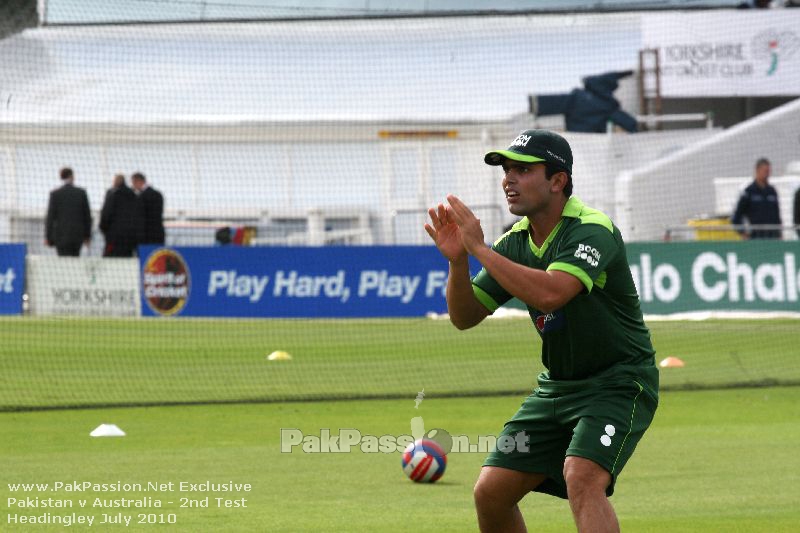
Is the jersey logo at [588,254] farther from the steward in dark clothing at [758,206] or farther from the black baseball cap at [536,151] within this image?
the steward in dark clothing at [758,206]

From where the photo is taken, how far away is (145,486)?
10375 mm

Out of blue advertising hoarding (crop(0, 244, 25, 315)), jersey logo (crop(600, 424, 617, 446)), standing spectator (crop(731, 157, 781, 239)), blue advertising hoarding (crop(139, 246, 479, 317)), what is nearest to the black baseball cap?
jersey logo (crop(600, 424, 617, 446))

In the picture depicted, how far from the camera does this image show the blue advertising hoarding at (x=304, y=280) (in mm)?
26281

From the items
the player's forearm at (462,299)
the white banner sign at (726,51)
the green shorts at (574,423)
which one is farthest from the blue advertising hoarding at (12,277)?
the green shorts at (574,423)

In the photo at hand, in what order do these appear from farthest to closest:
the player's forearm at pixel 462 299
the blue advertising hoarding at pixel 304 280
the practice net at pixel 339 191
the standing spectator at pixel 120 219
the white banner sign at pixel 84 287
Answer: the standing spectator at pixel 120 219
the white banner sign at pixel 84 287
the blue advertising hoarding at pixel 304 280
the practice net at pixel 339 191
the player's forearm at pixel 462 299

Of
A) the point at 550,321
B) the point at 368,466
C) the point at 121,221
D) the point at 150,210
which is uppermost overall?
the point at 150,210

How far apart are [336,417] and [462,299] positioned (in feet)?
25.7

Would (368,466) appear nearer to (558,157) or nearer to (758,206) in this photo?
(558,157)

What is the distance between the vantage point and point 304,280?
2628cm

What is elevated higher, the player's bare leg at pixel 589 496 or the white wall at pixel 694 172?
the white wall at pixel 694 172

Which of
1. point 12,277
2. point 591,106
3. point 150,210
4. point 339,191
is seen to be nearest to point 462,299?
point 12,277

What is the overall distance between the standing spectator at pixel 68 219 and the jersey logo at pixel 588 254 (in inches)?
867

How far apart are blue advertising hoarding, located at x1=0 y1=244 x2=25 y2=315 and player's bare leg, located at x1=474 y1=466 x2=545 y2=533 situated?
69.4ft

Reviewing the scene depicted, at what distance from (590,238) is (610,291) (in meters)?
0.32
